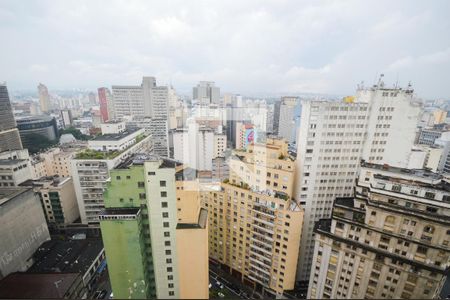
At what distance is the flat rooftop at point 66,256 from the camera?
62.7 ft

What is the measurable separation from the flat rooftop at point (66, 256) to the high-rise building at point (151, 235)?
10.2 metres

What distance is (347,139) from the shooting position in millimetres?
17422

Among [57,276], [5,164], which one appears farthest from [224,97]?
[57,276]

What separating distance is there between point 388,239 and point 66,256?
85.7ft

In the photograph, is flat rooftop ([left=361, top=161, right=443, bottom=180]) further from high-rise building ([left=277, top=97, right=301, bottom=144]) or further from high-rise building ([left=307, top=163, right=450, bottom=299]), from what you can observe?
high-rise building ([left=277, top=97, right=301, bottom=144])

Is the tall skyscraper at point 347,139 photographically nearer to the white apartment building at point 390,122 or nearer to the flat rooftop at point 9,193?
the white apartment building at point 390,122

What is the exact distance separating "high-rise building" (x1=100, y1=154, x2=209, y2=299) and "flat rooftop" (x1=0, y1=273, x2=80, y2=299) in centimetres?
769

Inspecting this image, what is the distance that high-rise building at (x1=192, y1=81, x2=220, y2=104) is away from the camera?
84812mm

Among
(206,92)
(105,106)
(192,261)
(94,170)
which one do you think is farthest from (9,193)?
(206,92)

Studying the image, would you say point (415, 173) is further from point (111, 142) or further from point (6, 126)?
point (6, 126)

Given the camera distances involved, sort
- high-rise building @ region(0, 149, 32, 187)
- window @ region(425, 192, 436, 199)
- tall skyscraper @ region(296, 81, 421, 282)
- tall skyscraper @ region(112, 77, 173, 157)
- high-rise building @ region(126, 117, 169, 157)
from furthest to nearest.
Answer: tall skyscraper @ region(112, 77, 173, 157), high-rise building @ region(126, 117, 169, 157), high-rise building @ region(0, 149, 32, 187), tall skyscraper @ region(296, 81, 421, 282), window @ region(425, 192, 436, 199)

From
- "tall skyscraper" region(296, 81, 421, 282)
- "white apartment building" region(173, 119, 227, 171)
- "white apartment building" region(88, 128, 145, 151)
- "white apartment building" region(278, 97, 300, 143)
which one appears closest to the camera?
"tall skyscraper" region(296, 81, 421, 282)

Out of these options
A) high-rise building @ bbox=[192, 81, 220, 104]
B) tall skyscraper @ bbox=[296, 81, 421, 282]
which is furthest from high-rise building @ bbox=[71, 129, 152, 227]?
high-rise building @ bbox=[192, 81, 220, 104]

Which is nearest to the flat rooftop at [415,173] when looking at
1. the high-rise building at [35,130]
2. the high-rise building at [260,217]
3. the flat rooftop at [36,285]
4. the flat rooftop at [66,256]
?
the high-rise building at [260,217]
